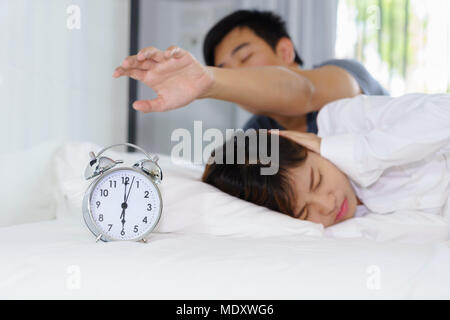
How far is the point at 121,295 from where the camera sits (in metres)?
0.65

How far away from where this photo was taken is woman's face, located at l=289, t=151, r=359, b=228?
122 centimetres

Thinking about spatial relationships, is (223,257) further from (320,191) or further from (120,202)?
(320,191)

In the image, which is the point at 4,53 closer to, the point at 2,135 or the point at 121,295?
the point at 2,135

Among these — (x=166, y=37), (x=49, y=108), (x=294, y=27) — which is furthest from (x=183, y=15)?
(x=49, y=108)

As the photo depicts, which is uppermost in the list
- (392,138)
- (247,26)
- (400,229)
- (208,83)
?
(247,26)

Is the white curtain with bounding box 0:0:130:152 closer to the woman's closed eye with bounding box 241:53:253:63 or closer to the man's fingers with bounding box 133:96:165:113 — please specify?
the man's fingers with bounding box 133:96:165:113

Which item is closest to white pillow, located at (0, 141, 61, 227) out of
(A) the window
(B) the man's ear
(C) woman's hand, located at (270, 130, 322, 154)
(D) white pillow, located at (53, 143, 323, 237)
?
(D) white pillow, located at (53, 143, 323, 237)

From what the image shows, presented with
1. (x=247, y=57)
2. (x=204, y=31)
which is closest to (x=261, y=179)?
(x=247, y=57)

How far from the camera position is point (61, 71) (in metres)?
1.56

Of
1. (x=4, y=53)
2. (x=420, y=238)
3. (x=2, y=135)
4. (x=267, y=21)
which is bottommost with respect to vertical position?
(x=420, y=238)

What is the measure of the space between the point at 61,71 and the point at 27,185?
0.40m

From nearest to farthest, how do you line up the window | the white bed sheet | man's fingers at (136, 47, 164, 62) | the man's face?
1. the white bed sheet
2. man's fingers at (136, 47, 164, 62)
3. the man's face
4. the window

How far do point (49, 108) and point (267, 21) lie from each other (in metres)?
1.05

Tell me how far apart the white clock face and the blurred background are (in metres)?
0.48
